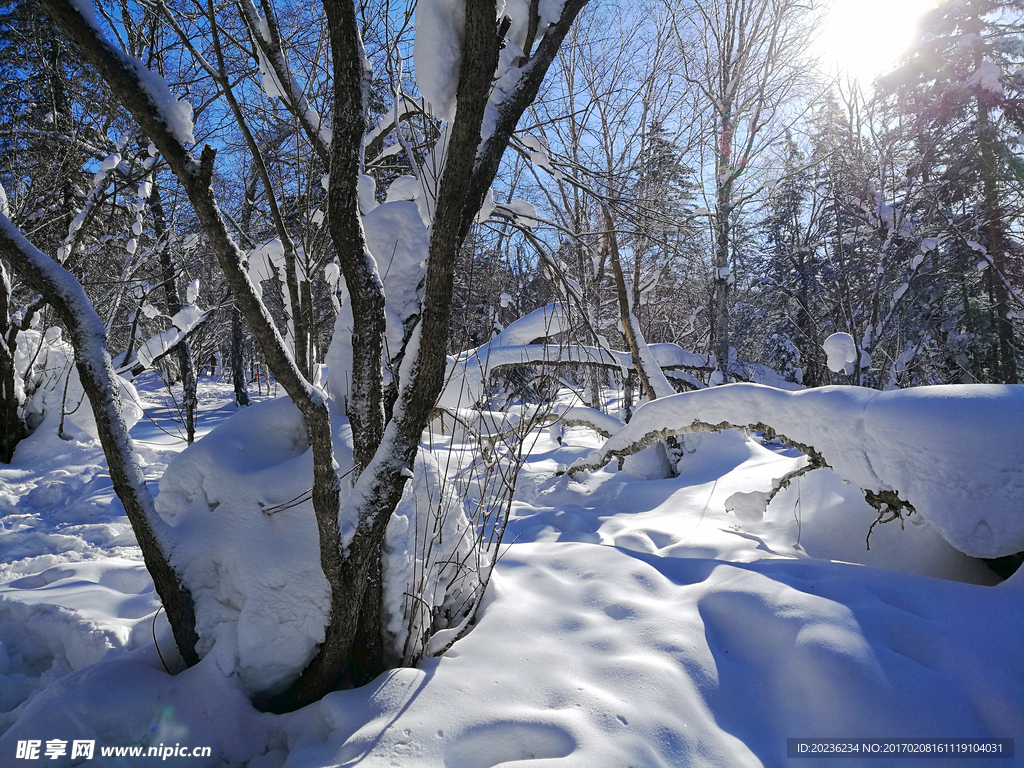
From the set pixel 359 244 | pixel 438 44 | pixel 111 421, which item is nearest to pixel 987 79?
pixel 438 44

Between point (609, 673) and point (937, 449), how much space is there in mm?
2019

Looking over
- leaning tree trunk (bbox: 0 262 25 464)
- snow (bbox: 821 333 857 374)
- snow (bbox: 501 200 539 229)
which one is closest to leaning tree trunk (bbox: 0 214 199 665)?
snow (bbox: 501 200 539 229)

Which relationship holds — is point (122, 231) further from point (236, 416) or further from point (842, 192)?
point (842, 192)

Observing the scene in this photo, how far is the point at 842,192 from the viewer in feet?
23.7

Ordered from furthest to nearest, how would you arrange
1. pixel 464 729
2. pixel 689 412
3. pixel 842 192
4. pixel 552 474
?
1. pixel 842 192
2. pixel 552 474
3. pixel 689 412
4. pixel 464 729

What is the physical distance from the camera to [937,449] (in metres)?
2.34

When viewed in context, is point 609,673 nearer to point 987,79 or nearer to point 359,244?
point 359,244

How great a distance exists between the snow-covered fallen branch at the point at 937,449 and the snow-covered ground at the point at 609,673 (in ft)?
1.06

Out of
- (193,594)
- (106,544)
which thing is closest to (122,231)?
(106,544)

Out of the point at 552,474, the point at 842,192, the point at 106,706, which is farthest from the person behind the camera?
the point at 842,192

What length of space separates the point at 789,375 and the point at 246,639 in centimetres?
2034

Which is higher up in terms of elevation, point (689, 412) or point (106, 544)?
point (689, 412)

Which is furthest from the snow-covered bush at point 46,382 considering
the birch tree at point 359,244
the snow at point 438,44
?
the snow at point 438,44

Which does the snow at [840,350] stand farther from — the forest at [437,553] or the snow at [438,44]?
the snow at [438,44]
